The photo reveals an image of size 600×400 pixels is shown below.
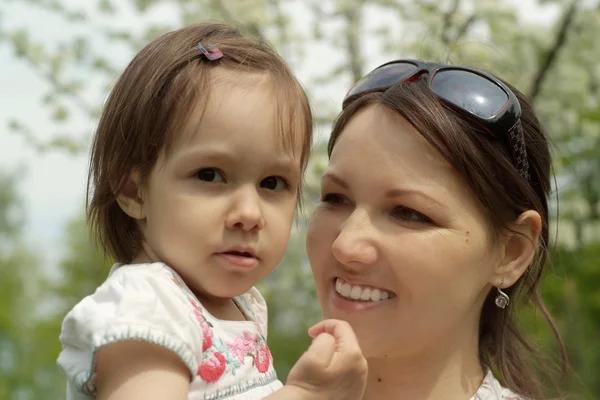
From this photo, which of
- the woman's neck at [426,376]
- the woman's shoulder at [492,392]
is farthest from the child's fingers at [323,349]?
the woman's shoulder at [492,392]

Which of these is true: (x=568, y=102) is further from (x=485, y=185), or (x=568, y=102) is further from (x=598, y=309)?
(x=485, y=185)

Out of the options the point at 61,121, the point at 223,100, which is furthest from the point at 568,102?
the point at 223,100

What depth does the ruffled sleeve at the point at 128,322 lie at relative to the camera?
167cm

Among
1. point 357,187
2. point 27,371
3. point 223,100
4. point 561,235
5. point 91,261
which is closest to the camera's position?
point 223,100

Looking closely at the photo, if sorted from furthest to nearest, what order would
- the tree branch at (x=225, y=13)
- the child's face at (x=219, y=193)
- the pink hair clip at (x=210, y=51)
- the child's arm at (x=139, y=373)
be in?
the tree branch at (x=225, y=13)
the pink hair clip at (x=210, y=51)
the child's face at (x=219, y=193)
the child's arm at (x=139, y=373)

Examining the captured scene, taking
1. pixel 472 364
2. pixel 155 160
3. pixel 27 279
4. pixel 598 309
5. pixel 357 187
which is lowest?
pixel 27 279

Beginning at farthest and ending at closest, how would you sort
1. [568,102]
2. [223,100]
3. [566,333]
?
[568,102] < [566,333] < [223,100]

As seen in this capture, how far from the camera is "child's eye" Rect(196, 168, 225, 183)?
1904 mm

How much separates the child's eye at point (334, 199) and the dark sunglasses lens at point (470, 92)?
416mm

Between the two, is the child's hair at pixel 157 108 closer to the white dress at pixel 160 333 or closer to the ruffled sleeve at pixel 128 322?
the white dress at pixel 160 333

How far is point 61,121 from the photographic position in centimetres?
698

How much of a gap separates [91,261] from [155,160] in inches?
443

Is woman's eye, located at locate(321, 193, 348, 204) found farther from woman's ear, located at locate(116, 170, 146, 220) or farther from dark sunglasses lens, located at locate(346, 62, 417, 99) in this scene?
woman's ear, located at locate(116, 170, 146, 220)

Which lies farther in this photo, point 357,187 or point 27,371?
point 27,371
